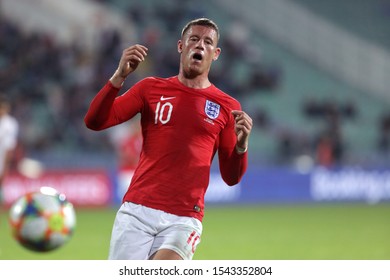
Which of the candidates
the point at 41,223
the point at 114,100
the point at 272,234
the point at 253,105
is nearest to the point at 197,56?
the point at 114,100

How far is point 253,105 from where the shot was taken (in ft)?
78.0

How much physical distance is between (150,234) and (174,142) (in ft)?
2.04

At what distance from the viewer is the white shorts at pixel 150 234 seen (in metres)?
5.22

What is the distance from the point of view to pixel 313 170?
2067 centimetres

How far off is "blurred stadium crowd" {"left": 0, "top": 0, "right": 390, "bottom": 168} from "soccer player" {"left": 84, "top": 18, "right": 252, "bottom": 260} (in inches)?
532

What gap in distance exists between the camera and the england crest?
557 centimetres

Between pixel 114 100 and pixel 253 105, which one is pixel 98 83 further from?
pixel 114 100

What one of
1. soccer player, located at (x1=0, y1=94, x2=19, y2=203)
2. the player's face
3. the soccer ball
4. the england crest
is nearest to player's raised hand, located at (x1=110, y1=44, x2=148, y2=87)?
the player's face

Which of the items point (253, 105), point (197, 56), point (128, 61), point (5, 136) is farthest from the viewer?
point (253, 105)

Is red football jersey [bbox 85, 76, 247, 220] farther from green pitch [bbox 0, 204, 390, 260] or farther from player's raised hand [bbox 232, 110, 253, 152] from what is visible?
green pitch [bbox 0, 204, 390, 260]

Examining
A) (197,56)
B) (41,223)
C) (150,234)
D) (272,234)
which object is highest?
(272,234)

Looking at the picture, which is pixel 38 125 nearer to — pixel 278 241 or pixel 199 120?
pixel 278 241

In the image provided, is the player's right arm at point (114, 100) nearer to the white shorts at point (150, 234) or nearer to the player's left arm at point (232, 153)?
the white shorts at point (150, 234)

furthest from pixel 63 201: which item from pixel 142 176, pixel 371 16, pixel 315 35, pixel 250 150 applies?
pixel 371 16
